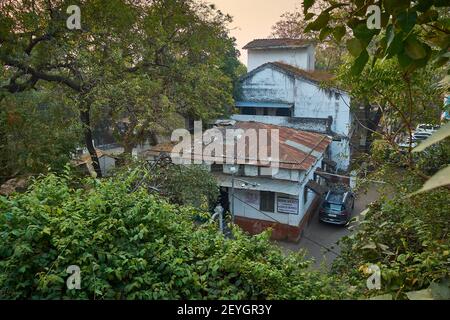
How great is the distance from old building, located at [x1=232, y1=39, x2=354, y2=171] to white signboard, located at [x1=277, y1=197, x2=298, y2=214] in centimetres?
579

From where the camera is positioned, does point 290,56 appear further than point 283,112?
Yes

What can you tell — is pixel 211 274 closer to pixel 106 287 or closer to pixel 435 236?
pixel 106 287

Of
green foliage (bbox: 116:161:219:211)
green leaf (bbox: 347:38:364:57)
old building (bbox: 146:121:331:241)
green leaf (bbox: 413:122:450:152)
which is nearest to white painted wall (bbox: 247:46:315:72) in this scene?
old building (bbox: 146:121:331:241)

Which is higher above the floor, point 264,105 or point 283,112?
point 264,105

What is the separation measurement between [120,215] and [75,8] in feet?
16.8

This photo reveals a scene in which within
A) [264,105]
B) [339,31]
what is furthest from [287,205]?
[339,31]

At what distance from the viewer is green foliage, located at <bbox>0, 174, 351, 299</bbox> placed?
2.83 metres

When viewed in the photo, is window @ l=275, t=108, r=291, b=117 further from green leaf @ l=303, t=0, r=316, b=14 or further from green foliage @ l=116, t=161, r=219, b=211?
green leaf @ l=303, t=0, r=316, b=14

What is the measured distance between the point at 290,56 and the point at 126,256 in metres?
18.9

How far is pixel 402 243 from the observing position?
344 cm

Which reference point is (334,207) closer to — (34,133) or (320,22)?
(34,133)

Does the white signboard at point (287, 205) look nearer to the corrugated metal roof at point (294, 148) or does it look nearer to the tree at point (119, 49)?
the corrugated metal roof at point (294, 148)

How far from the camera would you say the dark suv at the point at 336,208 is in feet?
40.5

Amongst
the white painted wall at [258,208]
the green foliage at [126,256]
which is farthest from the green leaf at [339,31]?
the white painted wall at [258,208]
